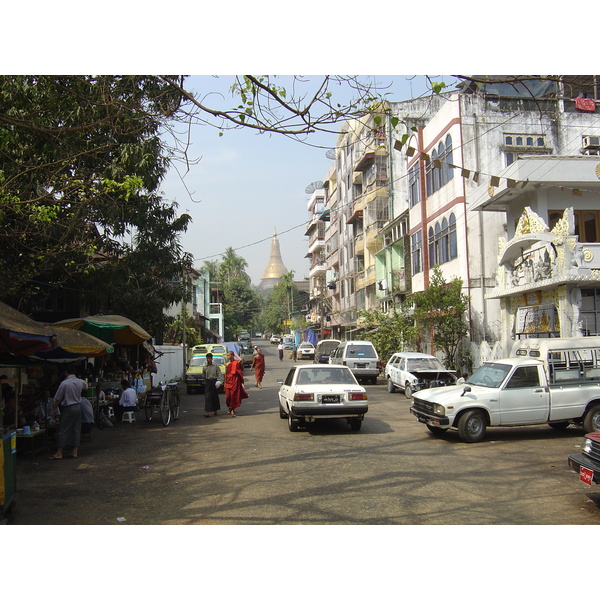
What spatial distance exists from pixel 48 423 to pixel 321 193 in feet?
232

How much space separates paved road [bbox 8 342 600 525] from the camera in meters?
6.57

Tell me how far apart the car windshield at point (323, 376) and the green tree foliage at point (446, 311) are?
1136cm

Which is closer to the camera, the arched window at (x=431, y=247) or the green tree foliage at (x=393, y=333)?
the green tree foliage at (x=393, y=333)

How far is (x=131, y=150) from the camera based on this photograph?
12930 millimetres

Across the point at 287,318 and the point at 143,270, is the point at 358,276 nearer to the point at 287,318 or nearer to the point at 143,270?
the point at 143,270

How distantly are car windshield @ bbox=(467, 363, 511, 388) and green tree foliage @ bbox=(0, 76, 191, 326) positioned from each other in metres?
7.78

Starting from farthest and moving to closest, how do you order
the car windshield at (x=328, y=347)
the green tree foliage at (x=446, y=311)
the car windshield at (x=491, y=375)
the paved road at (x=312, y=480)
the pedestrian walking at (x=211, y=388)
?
1. the car windshield at (x=328, y=347)
2. the green tree foliage at (x=446, y=311)
3. the pedestrian walking at (x=211, y=388)
4. the car windshield at (x=491, y=375)
5. the paved road at (x=312, y=480)

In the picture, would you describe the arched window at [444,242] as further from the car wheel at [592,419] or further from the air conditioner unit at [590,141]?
the car wheel at [592,419]

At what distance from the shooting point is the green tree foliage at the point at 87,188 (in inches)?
348

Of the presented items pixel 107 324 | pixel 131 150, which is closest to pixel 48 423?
pixel 107 324

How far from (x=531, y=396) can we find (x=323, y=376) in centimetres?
455

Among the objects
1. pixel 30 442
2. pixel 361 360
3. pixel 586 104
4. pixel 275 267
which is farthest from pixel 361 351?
pixel 275 267

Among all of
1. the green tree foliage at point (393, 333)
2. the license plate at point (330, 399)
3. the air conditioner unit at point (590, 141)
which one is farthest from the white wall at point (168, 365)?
the air conditioner unit at point (590, 141)

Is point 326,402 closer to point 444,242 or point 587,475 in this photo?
point 587,475
